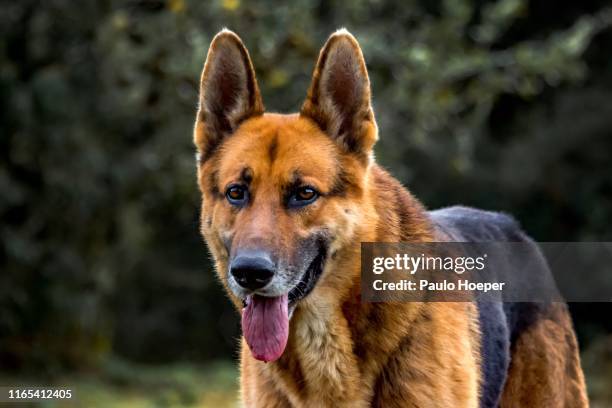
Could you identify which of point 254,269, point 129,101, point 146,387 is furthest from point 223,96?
point 146,387

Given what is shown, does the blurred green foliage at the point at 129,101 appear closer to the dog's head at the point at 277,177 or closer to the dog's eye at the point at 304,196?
the dog's head at the point at 277,177

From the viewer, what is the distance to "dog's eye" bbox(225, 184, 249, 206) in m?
4.73

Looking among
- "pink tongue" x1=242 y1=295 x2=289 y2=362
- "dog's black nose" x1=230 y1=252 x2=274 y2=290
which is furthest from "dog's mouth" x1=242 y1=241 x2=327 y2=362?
"dog's black nose" x1=230 y1=252 x2=274 y2=290

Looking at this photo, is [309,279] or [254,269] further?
[309,279]

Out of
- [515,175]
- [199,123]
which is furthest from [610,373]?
[199,123]

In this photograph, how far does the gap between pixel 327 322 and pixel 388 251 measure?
1.44 feet

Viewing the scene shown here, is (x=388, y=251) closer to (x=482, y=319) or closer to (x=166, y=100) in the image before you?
(x=482, y=319)

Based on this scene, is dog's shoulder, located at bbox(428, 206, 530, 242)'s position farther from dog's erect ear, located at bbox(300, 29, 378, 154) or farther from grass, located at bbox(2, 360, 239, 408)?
grass, located at bbox(2, 360, 239, 408)

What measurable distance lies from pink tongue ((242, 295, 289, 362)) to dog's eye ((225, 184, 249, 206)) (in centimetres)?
46

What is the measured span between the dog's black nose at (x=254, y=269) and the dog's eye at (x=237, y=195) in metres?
A: 0.40

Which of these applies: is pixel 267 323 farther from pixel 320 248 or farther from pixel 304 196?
pixel 304 196

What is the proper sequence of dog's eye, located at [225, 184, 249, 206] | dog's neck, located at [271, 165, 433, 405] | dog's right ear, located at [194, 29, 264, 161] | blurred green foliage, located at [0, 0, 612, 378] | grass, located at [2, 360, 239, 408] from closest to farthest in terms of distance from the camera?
Answer: dog's neck, located at [271, 165, 433, 405]
dog's eye, located at [225, 184, 249, 206]
dog's right ear, located at [194, 29, 264, 161]
blurred green foliage, located at [0, 0, 612, 378]
grass, located at [2, 360, 239, 408]

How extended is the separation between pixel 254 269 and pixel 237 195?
1.67 feet

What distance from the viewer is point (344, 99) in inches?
195
